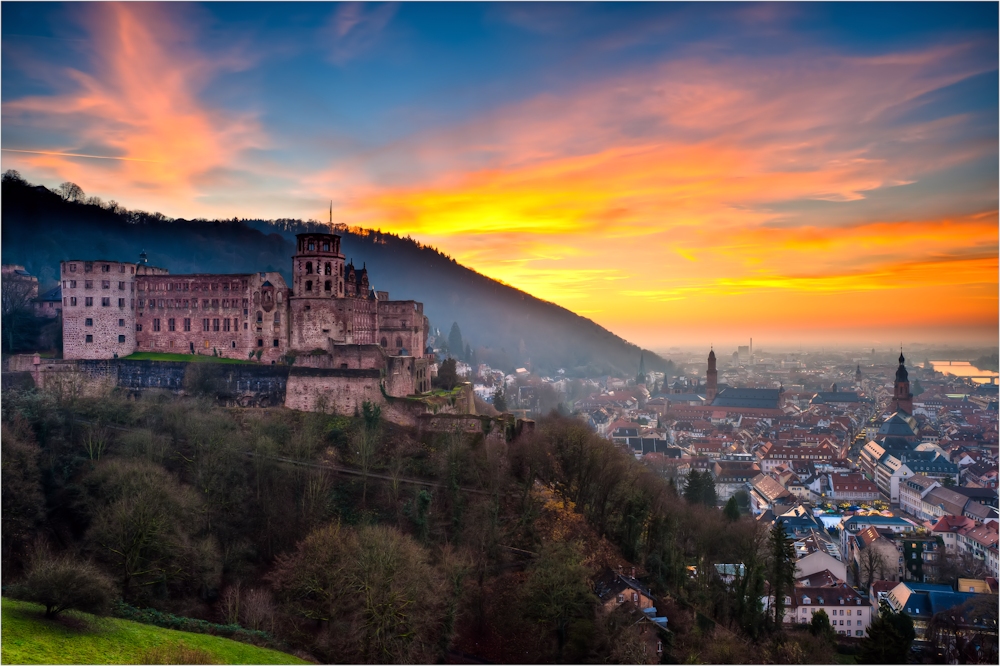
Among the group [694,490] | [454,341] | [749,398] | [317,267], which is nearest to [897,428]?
[749,398]

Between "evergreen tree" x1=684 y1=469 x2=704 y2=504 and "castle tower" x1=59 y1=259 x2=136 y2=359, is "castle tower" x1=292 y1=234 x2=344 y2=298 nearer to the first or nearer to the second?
"castle tower" x1=59 y1=259 x2=136 y2=359

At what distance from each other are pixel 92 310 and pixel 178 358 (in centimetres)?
447

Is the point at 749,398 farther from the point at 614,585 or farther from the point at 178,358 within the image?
the point at 178,358

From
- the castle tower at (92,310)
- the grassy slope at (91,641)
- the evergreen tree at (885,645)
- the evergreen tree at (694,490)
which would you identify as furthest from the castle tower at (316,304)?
the evergreen tree at (885,645)

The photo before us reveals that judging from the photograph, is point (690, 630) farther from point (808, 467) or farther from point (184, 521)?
point (808, 467)

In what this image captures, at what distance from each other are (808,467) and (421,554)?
56481 millimetres

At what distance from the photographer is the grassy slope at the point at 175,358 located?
33.0m

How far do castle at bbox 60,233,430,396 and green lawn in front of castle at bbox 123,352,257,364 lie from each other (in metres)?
0.27

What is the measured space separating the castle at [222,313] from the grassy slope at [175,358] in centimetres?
28

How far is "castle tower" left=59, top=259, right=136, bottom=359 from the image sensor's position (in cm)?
3303

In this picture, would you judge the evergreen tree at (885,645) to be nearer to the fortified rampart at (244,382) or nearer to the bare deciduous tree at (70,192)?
the fortified rampart at (244,382)

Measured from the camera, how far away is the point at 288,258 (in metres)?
75.9

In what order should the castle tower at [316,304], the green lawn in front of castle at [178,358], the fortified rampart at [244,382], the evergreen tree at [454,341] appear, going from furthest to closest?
1. the evergreen tree at [454,341]
2. the castle tower at [316,304]
3. the green lawn in front of castle at [178,358]
4. the fortified rampart at [244,382]

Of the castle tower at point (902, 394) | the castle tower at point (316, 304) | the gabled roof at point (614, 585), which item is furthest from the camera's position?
the castle tower at point (902, 394)
